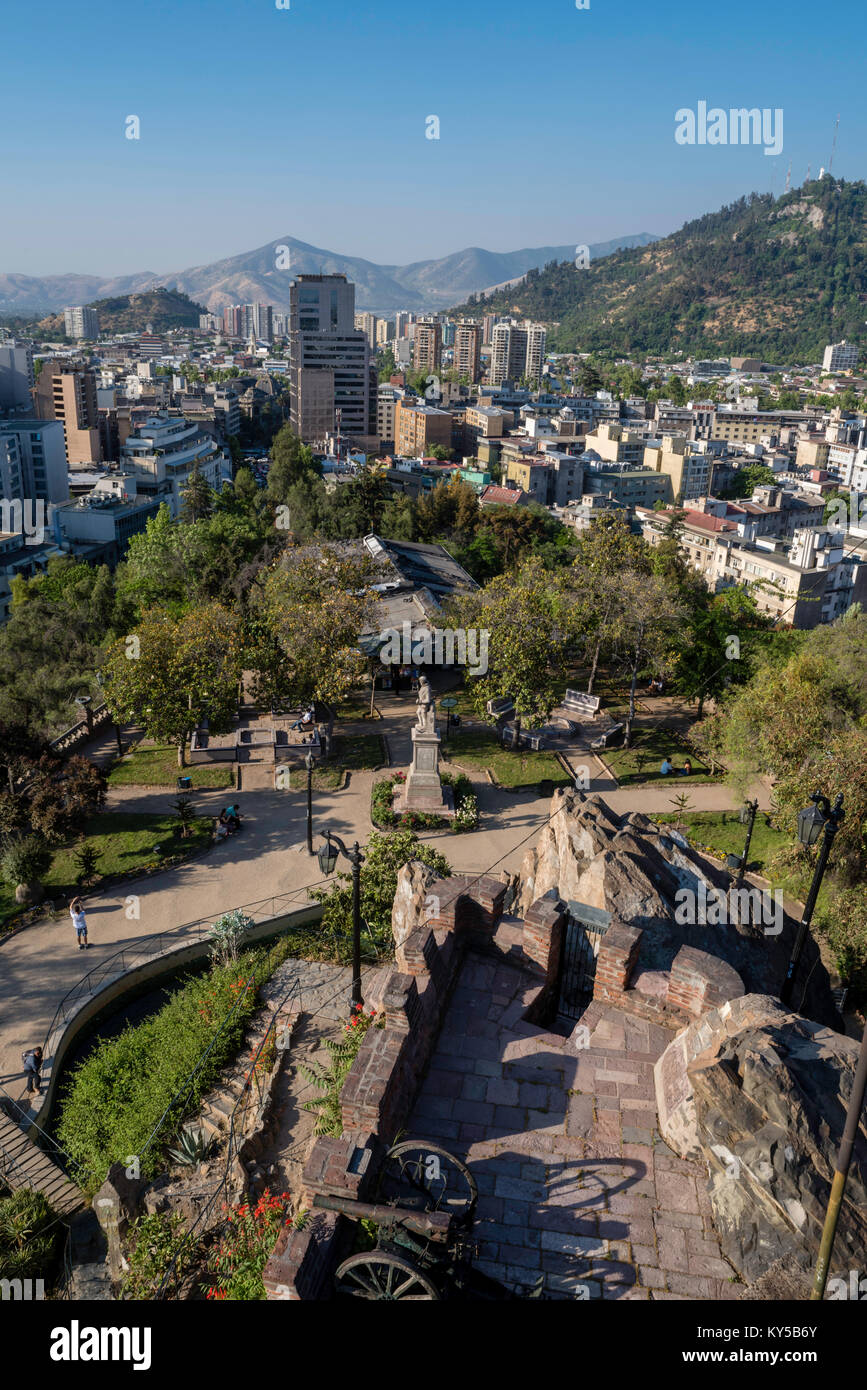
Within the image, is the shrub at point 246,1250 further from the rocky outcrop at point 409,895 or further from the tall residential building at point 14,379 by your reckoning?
the tall residential building at point 14,379

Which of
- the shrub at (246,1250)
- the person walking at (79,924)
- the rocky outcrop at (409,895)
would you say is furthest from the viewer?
the person walking at (79,924)

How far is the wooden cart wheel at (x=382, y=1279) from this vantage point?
6.70 metres

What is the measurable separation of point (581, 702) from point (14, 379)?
5305 inches

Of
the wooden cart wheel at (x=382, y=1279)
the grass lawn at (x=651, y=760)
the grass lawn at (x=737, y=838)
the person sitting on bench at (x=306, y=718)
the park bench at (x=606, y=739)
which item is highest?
the wooden cart wheel at (x=382, y=1279)

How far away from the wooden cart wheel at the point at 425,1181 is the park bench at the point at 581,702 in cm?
2492

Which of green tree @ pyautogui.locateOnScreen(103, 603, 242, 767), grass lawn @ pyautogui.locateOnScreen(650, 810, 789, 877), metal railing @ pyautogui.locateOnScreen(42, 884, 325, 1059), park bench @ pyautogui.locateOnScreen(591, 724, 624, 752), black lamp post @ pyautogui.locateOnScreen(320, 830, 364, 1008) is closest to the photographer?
black lamp post @ pyautogui.locateOnScreen(320, 830, 364, 1008)

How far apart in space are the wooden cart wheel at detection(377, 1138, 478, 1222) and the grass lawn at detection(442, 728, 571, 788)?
18.6 metres

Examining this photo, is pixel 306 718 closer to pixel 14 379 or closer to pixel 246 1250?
pixel 246 1250

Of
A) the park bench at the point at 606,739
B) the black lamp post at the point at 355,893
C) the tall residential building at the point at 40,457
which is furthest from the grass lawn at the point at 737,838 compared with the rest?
the tall residential building at the point at 40,457

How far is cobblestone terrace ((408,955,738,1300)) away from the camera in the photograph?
7773 mm

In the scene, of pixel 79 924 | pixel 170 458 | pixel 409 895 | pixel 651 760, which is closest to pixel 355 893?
pixel 409 895

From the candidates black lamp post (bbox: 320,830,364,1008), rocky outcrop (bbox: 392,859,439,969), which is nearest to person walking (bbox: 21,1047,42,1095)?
black lamp post (bbox: 320,830,364,1008)

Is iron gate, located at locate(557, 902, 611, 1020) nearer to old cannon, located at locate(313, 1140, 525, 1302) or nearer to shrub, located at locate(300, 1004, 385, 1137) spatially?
shrub, located at locate(300, 1004, 385, 1137)

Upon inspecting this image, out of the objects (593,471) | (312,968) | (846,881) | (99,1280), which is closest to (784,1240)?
(99,1280)
